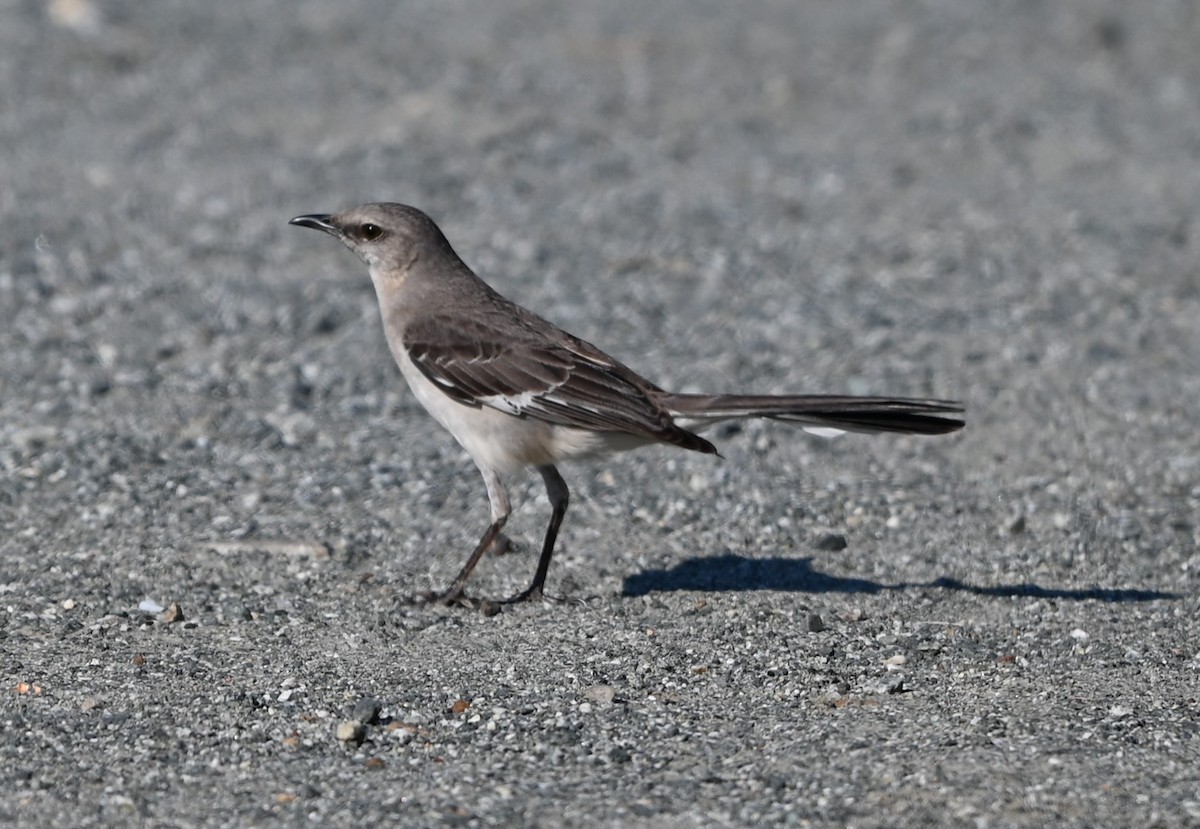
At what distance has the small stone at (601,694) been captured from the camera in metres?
5.99

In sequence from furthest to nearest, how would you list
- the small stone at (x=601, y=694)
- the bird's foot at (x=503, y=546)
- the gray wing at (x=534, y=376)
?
the bird's foot at (x=503, y=546)
the gray wing at (x=534, y=376)
the small stone at (x=601, y=694)

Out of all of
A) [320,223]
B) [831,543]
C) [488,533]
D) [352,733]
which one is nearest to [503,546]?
[488,533]

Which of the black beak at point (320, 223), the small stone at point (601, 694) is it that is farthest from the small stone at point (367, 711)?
the black beak at point (320, 223)

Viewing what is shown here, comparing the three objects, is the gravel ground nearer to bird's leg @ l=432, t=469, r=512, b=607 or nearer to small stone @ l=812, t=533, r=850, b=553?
small stone @ l=812, t=533, r=850, b=553

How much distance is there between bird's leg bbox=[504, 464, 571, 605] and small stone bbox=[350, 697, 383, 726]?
1380mm

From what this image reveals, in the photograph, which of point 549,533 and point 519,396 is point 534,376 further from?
point 549,533

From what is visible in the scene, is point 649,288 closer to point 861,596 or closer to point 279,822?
point 861,596

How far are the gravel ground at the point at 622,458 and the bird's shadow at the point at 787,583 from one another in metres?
0.04

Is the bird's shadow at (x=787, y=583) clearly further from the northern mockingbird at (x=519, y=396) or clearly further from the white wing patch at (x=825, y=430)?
the white wing patch at (x=825, y=430)

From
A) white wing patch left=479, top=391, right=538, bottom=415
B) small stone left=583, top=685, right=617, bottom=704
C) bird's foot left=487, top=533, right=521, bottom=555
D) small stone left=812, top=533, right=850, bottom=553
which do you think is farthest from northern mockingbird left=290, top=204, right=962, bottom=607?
small stone left=583, top=685, right=617, bottom=704

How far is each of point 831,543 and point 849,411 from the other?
1.22m

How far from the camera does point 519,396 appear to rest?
702 centimetres

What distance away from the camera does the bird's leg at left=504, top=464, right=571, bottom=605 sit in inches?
281

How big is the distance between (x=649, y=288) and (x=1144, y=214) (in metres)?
4.21
